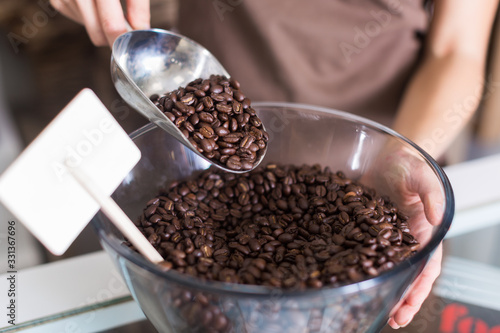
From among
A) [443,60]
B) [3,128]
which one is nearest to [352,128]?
[443,60]

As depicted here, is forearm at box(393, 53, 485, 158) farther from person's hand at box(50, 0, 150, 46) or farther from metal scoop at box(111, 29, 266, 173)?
person's hand at box(50, 0, 150, 46)

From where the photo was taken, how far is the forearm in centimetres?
141

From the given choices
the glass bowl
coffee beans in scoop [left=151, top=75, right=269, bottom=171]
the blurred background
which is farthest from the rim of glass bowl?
the blurred background

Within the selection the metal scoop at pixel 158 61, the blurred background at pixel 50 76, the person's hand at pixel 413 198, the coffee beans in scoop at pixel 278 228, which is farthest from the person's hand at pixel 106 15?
the blurred background at pixel 50 76

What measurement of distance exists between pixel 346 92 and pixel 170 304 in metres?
1.13

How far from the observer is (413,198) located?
3.15ft

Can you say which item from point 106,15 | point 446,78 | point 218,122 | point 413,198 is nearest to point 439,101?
point 446,78

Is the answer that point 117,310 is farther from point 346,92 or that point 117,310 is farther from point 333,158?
point 346,92

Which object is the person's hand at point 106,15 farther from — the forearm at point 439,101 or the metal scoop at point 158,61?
the forearm at point 439,101

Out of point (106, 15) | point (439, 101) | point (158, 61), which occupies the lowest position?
point (439, 101)

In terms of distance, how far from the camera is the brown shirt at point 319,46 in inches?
59.4

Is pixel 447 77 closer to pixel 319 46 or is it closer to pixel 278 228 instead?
pixel 319 46

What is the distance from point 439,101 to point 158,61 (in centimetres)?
92

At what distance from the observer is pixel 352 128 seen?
3.55 feet
